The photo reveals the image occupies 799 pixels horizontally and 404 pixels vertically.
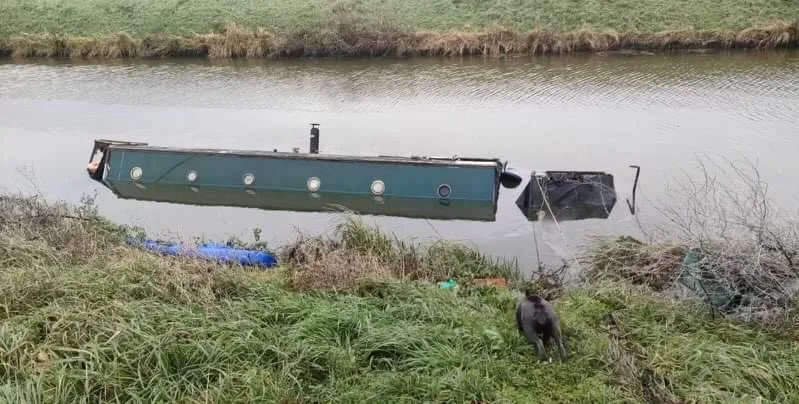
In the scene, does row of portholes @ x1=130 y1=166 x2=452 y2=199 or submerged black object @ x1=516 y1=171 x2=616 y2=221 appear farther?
row of portholes @ x1=130 y1=166 x2=452 y2=199

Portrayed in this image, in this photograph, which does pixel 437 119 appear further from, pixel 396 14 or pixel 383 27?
pixel 396 14

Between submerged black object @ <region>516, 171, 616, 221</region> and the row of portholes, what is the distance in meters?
1.56

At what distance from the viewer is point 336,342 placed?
588cm

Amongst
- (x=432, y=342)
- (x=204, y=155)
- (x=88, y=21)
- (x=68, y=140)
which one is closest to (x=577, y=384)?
(x=432, y=342)

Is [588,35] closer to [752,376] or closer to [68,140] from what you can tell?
[68,140]

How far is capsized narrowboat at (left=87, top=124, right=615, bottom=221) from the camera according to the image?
470 inches

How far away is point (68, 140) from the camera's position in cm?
1845

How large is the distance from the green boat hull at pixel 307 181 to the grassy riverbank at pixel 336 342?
14.3 ft

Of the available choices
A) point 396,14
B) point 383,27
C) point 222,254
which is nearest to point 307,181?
point 222,254

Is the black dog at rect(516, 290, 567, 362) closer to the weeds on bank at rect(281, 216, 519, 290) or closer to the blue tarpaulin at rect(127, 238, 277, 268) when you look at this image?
the weeds on bank at rect(281, 216, 519, 290)

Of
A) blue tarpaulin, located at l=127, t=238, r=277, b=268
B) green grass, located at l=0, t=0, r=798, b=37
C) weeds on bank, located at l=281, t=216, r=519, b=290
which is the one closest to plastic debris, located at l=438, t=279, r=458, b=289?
weeds on bank, located at l=281, t=216, r=519, b=290

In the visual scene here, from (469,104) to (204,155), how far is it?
9180 millimetres

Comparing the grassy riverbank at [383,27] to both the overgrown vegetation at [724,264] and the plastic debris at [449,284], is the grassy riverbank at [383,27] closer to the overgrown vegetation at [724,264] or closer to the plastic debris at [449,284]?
the overgrown vegetation at [724,264]

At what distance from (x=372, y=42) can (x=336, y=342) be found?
2401cm
